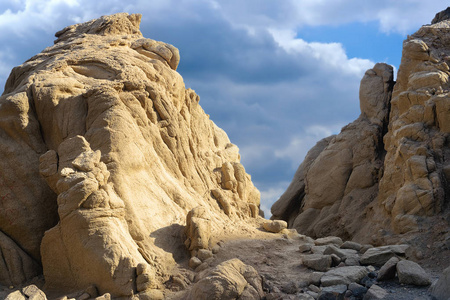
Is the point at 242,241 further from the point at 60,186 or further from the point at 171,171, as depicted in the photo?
the point at 60,186

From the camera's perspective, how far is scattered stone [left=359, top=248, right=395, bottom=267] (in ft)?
43.6

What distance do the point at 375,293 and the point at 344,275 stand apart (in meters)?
1.06

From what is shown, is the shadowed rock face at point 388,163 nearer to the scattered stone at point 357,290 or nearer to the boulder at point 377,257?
the boulder at point 377,257

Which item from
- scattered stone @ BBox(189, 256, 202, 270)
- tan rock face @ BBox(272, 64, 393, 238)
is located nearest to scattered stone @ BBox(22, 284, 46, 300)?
scattered stone @ BBox(189, 256, 202, 270)

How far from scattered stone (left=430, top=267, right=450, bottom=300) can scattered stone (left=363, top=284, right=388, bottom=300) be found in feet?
3.12

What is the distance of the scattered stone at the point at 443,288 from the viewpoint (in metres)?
10.5

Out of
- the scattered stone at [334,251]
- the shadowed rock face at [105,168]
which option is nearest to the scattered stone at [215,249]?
the shadowed rock face at [105,168]

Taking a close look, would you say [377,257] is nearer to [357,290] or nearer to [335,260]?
[335,260]

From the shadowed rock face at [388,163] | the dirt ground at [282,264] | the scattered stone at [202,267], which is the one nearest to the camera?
the dirt ground at [282,264]

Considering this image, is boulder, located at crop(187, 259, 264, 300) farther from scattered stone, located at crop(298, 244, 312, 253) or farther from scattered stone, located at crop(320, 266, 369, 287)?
scattered stone, located at crop(298, 244, 312, 253)

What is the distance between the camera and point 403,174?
1866 cm

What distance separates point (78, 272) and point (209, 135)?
7.98 metres

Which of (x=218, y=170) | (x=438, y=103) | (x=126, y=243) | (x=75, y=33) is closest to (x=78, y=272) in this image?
(x=126, y=243)

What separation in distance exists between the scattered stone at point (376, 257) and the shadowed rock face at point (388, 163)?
389 cm
